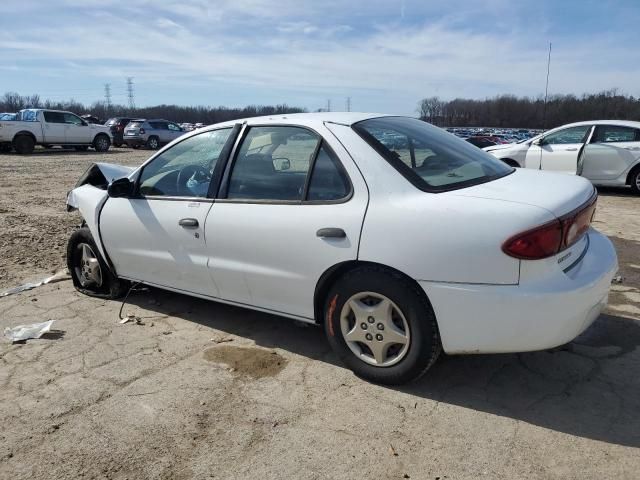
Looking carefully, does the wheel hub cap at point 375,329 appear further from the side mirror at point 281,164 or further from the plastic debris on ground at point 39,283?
the plastic debris on ground at point 39,283

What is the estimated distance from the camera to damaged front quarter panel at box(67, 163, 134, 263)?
4.48 m

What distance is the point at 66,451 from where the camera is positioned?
8.73 feet

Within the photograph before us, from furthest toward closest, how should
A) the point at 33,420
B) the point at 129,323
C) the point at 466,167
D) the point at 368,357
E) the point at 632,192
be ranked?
the point at 632,192 → the point at 129,323 → the point at 466,167 → the point at 368,357 → the point at 33,420

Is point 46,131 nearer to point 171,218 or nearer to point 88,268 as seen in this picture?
point 88,268

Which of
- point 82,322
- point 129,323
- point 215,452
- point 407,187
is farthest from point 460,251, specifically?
point 82,322

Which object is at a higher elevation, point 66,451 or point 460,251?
point 460,251

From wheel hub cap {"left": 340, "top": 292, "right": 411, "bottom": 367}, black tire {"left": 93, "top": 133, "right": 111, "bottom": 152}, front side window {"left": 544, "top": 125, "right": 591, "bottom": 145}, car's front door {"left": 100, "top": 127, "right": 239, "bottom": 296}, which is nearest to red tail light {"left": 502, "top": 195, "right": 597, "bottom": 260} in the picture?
wheel hub cap {"left": 340, "top": 292, "right": 411, "bottom": 367}

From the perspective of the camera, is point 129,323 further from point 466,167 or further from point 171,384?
point 466,167

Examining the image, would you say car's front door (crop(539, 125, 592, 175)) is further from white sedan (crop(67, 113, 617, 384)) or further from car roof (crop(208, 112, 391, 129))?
car roof (crop(208, 112, 391, 129))

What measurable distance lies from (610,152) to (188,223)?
32.5 feet

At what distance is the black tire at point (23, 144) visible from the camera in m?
22.4

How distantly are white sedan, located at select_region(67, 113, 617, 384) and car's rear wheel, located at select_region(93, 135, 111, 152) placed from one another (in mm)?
23002

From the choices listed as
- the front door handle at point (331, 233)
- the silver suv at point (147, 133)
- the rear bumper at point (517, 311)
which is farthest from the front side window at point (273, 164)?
the silver suv at point (147, 133)

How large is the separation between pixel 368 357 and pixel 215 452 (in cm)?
104
